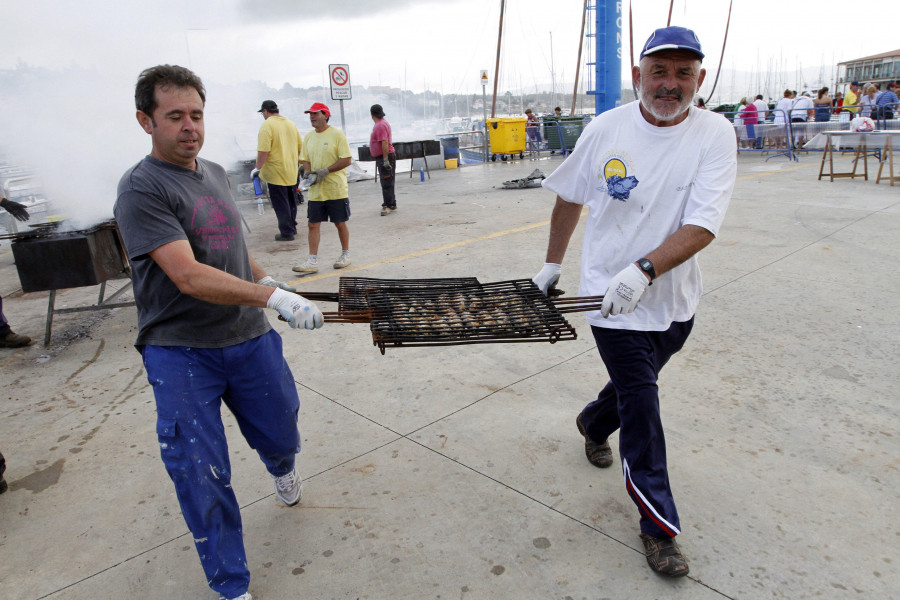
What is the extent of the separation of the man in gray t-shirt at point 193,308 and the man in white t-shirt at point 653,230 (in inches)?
47.0

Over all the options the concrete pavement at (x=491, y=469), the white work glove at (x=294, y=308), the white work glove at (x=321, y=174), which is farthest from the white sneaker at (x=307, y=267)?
the white work glove at (x=294, y=308)

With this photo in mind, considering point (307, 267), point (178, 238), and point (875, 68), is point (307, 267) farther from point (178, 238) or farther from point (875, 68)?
point (875, 68)

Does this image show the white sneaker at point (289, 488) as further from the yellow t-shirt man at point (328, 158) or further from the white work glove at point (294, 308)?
the yellow t-shirt man at point (328, 158)

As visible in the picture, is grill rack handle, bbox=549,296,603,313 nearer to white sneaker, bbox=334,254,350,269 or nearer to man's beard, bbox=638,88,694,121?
man's beard, bbox=638,88,694,121

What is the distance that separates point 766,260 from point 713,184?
4.63 meters

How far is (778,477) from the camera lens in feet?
8.88

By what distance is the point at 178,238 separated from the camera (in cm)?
197

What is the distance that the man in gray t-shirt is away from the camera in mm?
1958

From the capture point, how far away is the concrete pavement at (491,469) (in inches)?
88.4

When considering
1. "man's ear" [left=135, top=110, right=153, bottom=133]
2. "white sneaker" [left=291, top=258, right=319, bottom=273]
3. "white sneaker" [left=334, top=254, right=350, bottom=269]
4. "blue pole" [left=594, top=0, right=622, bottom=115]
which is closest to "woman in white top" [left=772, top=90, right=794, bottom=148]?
"blue pole" [left=594, top=0, right=622, bottom=115]

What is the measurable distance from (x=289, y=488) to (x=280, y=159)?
20.6 ft

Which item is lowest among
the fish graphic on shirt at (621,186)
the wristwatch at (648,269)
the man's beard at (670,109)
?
the wristwatch at (648,269)

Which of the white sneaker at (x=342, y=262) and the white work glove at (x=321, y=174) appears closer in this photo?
the white work glove at (x=321, y=174)

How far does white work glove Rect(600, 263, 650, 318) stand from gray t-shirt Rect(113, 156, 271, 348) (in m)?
1.39
